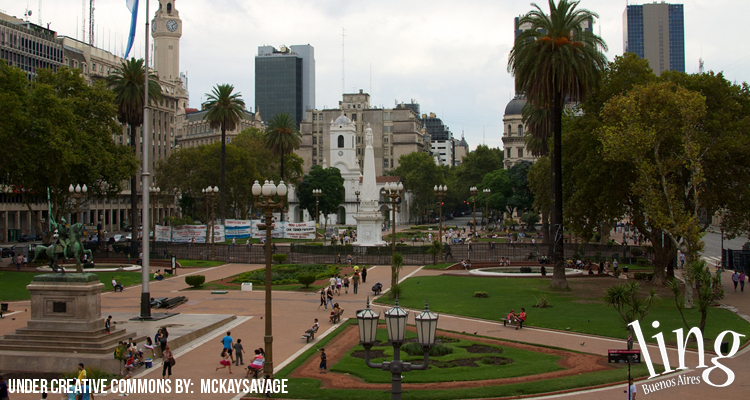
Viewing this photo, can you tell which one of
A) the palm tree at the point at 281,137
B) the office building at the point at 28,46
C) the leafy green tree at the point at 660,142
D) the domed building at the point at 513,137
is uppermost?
the office building at the point at 28,46

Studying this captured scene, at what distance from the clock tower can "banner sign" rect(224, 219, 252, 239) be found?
71111 mm

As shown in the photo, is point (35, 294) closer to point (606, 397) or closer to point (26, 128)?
point (606, 397)

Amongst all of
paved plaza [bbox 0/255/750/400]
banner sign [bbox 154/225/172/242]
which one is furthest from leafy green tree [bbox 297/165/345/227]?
paved plaza [bbox 0/255/750/400]

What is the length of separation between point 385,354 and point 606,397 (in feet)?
23.2

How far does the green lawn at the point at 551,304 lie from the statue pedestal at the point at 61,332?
14.6 m

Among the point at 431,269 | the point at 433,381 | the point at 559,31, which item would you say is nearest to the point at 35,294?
the point at 433,381

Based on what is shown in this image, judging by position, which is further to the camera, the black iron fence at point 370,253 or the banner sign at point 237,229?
the banner sign at point 237,229

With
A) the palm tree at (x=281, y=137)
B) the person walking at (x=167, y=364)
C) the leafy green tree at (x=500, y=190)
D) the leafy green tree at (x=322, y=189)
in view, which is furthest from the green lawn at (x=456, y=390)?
the leafy green tree at (x=500, y=190)

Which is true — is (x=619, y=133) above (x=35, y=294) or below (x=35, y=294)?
above

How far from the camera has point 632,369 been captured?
1845 cm

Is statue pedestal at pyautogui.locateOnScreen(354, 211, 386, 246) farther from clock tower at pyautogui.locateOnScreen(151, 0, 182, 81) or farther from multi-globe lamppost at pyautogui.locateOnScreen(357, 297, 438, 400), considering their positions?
clock tower at pyautogui.locateOnScreen(151, 0, 182, 81)

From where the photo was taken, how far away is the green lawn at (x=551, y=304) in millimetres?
24578

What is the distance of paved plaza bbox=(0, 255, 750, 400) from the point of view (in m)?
16.8

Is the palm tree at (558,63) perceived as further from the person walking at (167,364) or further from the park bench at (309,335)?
the person walking at (167,364)
